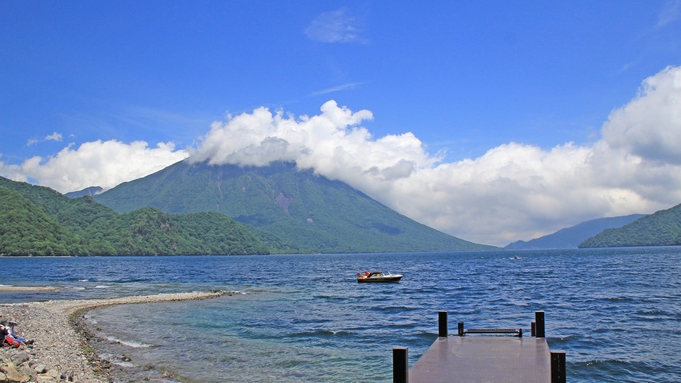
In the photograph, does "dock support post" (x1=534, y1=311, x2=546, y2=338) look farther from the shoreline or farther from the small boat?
the small boat

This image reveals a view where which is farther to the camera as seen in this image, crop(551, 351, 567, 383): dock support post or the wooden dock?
the wooden dock

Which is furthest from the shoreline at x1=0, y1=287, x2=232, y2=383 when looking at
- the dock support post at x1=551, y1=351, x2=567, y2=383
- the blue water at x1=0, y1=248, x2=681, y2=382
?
the dock support post at x1=551, y1=351, x2=567, y2=383

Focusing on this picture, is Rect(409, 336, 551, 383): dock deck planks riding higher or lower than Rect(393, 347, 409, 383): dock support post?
lower

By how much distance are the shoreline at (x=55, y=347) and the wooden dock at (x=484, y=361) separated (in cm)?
1072

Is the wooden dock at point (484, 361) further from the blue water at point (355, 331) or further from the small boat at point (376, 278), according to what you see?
the small boat at point (376, 278)

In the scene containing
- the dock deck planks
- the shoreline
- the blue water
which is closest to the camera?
the dock deck planks

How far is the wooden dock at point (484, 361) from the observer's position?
1171cm

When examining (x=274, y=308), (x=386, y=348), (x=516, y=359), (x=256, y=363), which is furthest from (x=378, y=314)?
(x=516, y=359)

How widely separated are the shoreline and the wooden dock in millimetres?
10718

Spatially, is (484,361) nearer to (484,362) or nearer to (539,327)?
(484,362)

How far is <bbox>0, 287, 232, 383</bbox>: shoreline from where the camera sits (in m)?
16.6

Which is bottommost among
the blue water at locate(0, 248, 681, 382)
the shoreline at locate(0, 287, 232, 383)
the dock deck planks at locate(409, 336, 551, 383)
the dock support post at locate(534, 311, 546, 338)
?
the blue water at locate(0, 248, 681, 382)

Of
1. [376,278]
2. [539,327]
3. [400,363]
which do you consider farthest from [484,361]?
[376,278]

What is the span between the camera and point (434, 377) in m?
13.9
